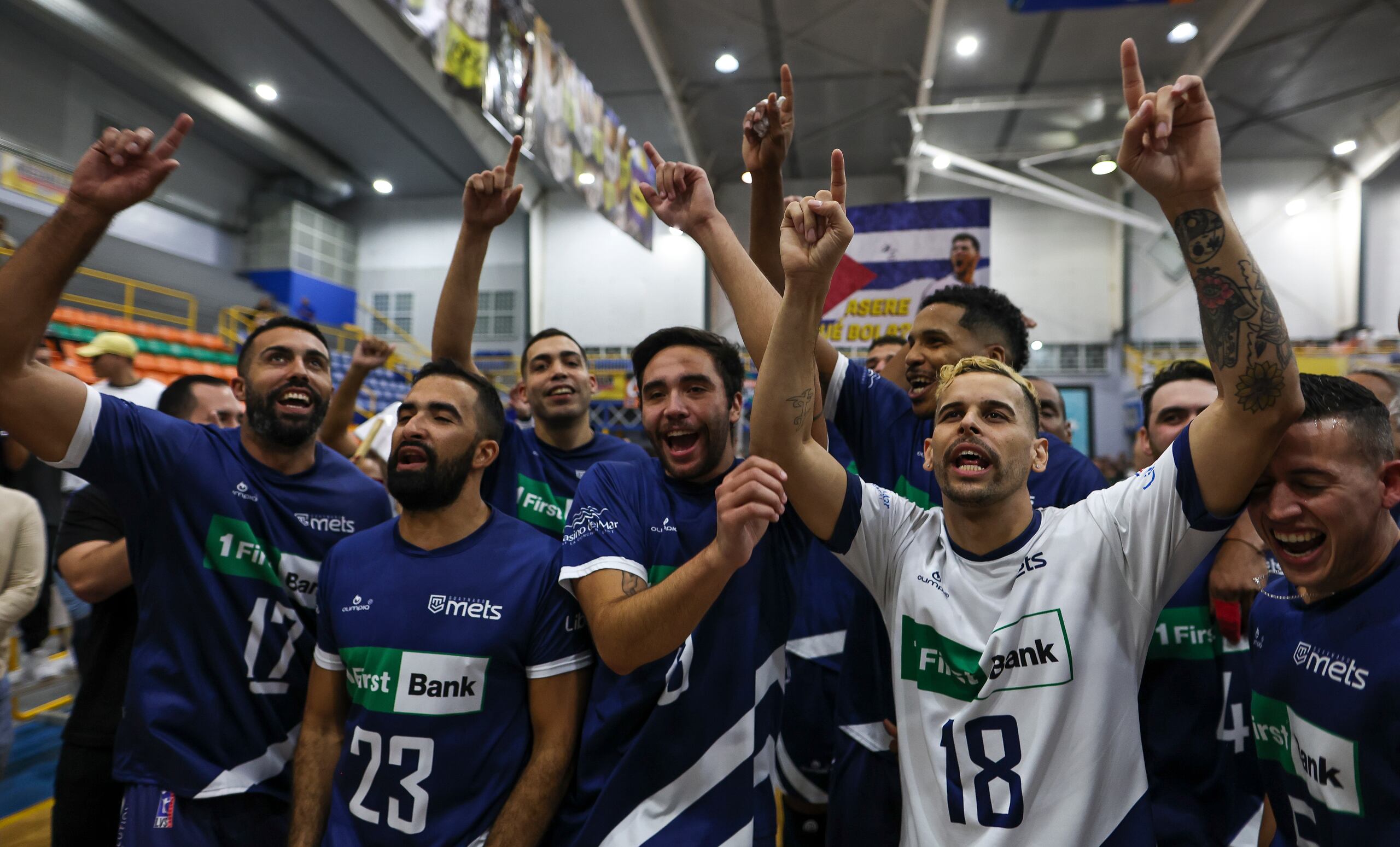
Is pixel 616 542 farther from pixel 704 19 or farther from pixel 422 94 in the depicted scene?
pixel 422 94

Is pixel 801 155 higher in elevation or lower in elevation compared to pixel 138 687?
higher

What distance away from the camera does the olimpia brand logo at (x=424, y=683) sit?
7.53 ft

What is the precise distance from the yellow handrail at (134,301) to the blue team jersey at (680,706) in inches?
583

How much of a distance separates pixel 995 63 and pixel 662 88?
6.50 m

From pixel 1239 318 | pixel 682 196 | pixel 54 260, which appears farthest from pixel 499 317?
pixel 1239 318

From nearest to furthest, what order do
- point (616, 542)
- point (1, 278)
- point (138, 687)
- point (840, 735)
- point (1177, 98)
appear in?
point (1177, 98) → point (1, 278) → point (616, 542) → point (138, 687) → point (840, 735)

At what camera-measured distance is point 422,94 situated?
15250mm

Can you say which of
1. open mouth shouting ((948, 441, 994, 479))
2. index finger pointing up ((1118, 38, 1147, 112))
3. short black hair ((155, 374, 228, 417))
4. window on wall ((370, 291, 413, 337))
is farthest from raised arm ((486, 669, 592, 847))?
window on wall ((370, 291, 413, 337))

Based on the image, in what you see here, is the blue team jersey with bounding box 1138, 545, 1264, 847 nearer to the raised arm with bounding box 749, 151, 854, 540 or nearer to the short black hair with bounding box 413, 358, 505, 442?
the raised arm with bounding box 749, 151, 854, 540

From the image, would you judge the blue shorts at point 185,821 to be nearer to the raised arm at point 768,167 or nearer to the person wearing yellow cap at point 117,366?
the raised arm at point 768,167

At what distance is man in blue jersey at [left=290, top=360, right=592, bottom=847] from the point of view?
2.26 metres

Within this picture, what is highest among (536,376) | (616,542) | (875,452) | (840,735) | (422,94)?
(422,94)

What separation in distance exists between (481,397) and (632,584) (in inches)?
40.7

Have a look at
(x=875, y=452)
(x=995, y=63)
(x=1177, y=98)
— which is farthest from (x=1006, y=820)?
(x=995, y=63)
